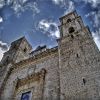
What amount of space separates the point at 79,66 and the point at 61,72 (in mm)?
1550

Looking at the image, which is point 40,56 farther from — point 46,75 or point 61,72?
point 61,72

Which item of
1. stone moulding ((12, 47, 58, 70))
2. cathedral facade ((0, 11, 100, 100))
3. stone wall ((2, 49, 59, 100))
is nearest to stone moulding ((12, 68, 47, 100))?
cathedral facade ((0, 11, 100, 100))

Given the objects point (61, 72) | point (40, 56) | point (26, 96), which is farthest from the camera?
point (40, 56)

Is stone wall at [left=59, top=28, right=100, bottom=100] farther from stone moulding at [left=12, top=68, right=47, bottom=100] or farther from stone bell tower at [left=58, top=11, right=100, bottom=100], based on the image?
stone moulding at [left=12, top=68, right=47, bottom=100]

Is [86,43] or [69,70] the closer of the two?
[69,70]

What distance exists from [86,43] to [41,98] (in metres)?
6.01

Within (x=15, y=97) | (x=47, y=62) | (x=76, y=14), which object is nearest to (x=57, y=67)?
(x=47, y=62)

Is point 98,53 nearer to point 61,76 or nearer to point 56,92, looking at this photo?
point 61,76

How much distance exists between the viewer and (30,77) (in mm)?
14453

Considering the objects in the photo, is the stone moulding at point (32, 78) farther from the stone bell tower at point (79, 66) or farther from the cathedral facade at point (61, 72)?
the stone bell tower at point (79, 66)

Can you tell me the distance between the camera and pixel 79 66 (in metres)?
12.1

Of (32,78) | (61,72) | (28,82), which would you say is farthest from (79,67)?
(28,82)

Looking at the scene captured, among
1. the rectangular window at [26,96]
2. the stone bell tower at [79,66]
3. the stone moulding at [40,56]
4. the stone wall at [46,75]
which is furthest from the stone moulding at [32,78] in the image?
the stone moulding at [40,56]

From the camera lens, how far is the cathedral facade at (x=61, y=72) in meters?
10.9
